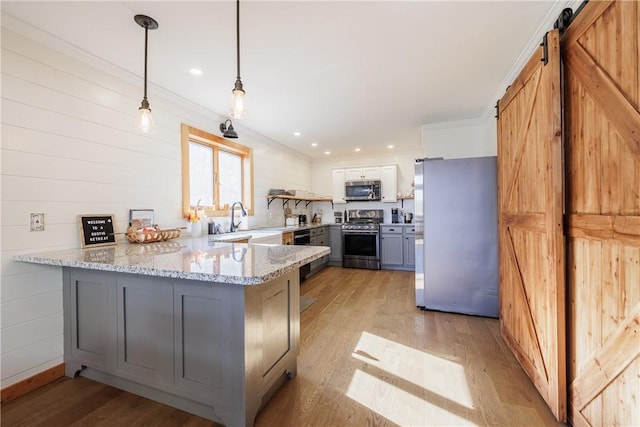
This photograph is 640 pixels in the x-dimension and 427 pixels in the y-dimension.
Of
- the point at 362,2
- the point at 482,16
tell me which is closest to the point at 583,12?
the point at 482,16

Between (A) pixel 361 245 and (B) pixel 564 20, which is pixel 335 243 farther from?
(B) pixel 564 20

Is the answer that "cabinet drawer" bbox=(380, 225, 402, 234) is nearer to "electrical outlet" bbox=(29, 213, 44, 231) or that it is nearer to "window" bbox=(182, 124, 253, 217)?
"window" bbox=(182, 124, 253, 217)

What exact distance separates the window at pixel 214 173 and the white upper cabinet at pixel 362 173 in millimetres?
2476

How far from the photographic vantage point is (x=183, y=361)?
5.02 ft

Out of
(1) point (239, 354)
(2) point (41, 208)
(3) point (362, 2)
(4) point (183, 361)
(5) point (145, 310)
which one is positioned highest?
(3) point (362, 2)

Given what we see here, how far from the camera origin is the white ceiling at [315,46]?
1.72 m

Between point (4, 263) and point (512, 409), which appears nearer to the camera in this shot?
point (512, 409)

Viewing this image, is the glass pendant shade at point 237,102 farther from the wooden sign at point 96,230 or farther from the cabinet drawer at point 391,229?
the cabinet drawer at point 391,229

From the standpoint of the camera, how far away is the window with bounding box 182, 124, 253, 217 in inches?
122

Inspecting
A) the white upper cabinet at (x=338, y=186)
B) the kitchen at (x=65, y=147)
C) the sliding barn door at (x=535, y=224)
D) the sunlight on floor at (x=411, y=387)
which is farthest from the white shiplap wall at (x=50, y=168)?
the white upper cabinet at (x=338, y=186)

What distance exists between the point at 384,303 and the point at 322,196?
3.53 meters

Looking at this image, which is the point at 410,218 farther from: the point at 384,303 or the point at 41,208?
the point at 41,208

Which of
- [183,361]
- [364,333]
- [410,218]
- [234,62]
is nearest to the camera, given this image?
[183,361]

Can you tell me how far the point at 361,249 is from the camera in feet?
17.7
